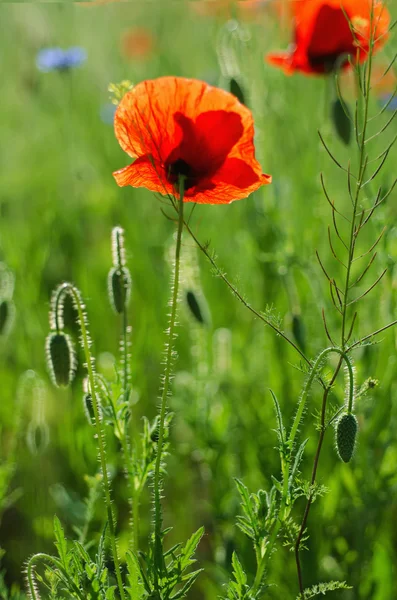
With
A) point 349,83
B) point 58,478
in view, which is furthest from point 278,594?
point 349,83

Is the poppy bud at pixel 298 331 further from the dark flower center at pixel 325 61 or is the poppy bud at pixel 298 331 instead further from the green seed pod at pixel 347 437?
the green seed pod at pixel 347 437

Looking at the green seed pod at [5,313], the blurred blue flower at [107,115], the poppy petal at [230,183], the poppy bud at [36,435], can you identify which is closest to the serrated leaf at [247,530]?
the poppy petal at [230,183]

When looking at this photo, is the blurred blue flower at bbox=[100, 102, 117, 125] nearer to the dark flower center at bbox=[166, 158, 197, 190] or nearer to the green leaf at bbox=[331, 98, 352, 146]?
the green leaf at bbox=[331, 98, 352, 146]

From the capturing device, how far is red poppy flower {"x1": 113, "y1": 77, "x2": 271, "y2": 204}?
102 cm

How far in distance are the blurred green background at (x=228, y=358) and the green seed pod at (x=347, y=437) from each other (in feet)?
0.71

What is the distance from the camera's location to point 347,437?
961 mm

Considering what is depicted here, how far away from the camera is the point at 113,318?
8.04ft

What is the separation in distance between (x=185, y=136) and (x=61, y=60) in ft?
6.04

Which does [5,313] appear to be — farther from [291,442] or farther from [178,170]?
[291,442]

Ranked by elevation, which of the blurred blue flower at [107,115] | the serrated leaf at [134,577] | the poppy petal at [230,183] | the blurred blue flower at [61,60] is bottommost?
the serrated leaf at [134,577]

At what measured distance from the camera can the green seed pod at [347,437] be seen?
3.15ft

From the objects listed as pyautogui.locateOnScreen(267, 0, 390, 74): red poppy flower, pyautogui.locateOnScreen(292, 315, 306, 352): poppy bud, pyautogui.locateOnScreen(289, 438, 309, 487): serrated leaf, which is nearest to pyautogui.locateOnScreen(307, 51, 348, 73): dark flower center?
pyautogui.locateOnScreen(267, 0, 390, 74): red poppy flower

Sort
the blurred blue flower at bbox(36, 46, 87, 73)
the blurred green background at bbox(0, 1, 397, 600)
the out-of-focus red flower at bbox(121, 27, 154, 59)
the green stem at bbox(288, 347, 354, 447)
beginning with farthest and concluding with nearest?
the out-of-focus red flower at bbox(121, 27, 154, 59) < the blurred blue flower at bbox(36, 46, 87, 73) < the blurred green background at bbox(0, 1, 397, 600) < the green stem at bbox(288, 347, 354, 447)

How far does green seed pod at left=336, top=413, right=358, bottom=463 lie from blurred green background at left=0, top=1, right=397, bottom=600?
8.5 inches
